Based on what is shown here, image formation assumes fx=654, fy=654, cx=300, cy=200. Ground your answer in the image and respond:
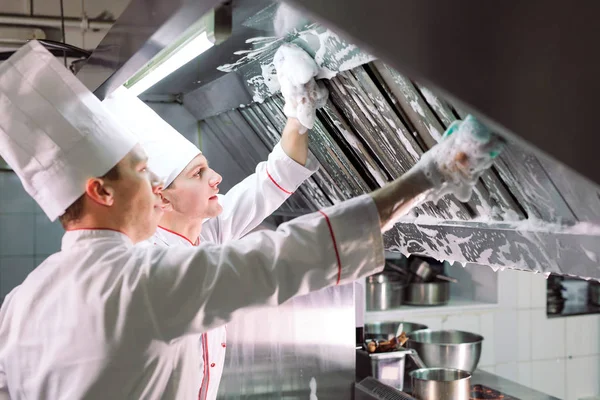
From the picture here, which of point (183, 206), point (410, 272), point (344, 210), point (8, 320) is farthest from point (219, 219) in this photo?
point (410, 272)

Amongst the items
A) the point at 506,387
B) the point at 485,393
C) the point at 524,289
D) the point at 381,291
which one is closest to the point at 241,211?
the point at 485,393

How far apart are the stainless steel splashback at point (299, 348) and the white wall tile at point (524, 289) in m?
2.03

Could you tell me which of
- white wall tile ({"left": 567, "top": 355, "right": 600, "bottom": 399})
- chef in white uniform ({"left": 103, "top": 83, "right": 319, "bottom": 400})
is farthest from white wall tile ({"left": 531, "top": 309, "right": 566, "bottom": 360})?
chef in white uniform ({"left": 103, "top": 83, "right": 319, "bottom": 400})

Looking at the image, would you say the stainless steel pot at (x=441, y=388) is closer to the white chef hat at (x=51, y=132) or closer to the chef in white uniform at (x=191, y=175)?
the chef in white uniform at (x=191, y=175)

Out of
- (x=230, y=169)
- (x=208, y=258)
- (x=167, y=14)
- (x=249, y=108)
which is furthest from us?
(x=230, y=169)

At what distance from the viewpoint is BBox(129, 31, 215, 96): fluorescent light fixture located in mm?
955

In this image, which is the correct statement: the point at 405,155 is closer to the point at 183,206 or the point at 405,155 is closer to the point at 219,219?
the point at 183,206

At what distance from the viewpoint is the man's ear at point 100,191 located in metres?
1.19

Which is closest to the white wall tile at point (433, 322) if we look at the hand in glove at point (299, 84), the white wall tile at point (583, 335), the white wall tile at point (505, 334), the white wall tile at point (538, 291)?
the white wall tile at point (505, 334)

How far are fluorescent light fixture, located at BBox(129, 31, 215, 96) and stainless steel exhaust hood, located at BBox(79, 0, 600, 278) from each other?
2.0 inches

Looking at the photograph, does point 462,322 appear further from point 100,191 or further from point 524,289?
point 100,191

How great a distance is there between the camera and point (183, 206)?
1.65m

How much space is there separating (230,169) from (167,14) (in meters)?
1.44

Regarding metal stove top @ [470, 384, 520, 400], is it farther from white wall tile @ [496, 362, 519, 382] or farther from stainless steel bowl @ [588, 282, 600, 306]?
stainless steel bowl @ [588, 282, 600, 306]
